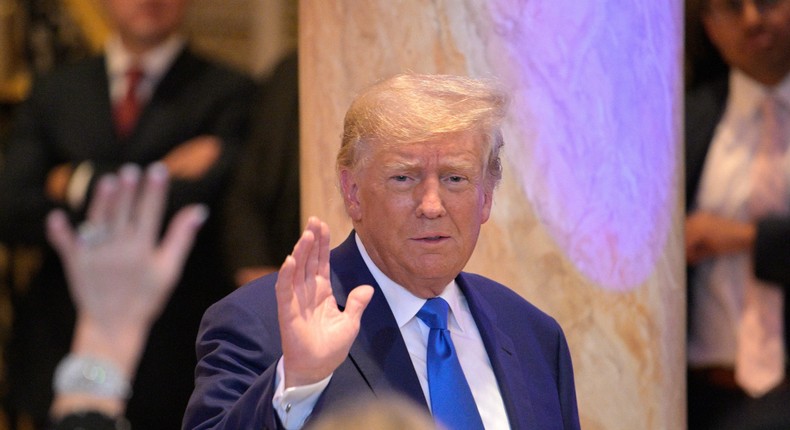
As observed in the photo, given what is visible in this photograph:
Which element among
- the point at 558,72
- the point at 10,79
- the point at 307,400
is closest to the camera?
the point at 307,400

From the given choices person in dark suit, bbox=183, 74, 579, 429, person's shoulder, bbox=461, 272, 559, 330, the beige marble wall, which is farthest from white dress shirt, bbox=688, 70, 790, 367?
person in dark suit, bbox=183, 74, 579, 429

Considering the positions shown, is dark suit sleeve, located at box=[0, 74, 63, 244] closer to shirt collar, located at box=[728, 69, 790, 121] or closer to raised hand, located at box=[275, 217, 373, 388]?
shirt collar, located at box=[728, 69, 790, 121]

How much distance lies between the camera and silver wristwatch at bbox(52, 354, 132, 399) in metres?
2.42

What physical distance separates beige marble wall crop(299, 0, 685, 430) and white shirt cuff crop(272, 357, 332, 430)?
1049 mm

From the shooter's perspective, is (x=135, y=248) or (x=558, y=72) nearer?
(x=135, y=248)

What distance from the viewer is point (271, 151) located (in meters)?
4.56

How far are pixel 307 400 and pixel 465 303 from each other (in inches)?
26.6

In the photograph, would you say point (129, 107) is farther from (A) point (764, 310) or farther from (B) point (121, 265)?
(B) point (121, 265)

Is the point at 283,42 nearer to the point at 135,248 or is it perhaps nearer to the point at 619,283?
the point at 619,283

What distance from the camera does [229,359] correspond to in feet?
8.87

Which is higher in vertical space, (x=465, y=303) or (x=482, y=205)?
(x=482, y=205)

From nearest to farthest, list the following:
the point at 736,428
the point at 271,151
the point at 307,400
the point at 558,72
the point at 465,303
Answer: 1. the point at 307,400
2. the point at 465,303
3. the point at 558,72
4. the point at 736,428
5. the point at 271,151

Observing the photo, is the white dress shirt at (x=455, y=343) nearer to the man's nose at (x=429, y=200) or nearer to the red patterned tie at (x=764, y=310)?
the man's nose at (x=429, y=200)

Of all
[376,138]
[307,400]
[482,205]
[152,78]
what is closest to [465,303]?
[482,205]
